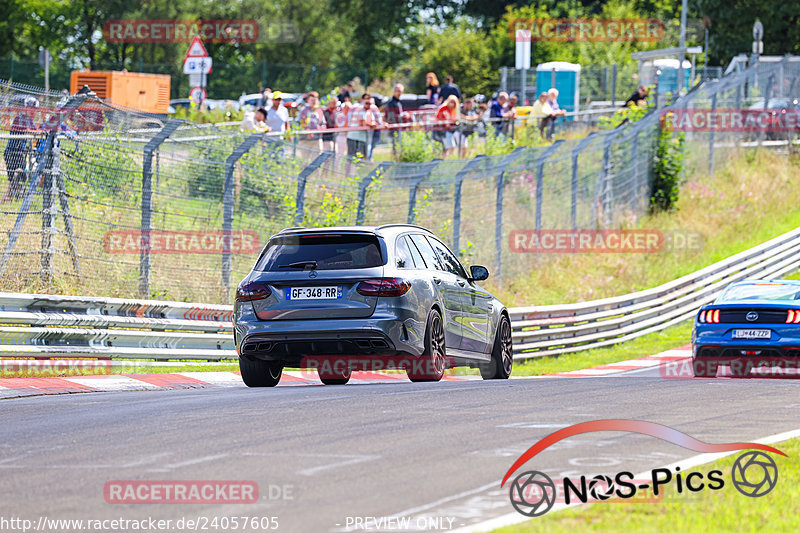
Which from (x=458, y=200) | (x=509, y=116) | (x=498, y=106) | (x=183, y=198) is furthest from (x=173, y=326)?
(x=498, y=106)

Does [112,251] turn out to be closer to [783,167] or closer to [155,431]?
[155,431]

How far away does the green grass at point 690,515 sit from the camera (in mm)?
6223

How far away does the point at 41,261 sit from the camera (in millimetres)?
14984

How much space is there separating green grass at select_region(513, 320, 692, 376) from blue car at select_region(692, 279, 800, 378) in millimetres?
3490

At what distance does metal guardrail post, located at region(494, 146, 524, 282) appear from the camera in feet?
74.5

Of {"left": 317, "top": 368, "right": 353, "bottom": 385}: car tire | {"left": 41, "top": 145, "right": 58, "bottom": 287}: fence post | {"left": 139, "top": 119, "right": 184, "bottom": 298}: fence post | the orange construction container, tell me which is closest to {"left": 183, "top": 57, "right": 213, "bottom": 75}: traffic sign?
the orange construction container

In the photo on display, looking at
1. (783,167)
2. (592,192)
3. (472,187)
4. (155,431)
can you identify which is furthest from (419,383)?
(783,167)

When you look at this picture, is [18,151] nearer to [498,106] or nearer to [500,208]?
[500,208]

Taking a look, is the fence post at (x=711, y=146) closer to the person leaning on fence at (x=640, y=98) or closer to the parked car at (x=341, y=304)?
the person leaning on fence at (x=640, y=98)

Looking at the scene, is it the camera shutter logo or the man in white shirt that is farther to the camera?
the man in white shirt

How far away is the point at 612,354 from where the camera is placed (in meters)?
23.3

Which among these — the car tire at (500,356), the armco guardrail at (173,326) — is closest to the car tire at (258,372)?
the armco guardrail at (173,326)

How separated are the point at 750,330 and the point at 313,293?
6.75m

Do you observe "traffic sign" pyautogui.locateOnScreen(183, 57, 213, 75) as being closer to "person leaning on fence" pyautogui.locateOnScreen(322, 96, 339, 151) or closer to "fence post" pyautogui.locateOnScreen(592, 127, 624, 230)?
"person leaning on fence" pyautogui.locateOnScreen(322, 96, 339, 151)
